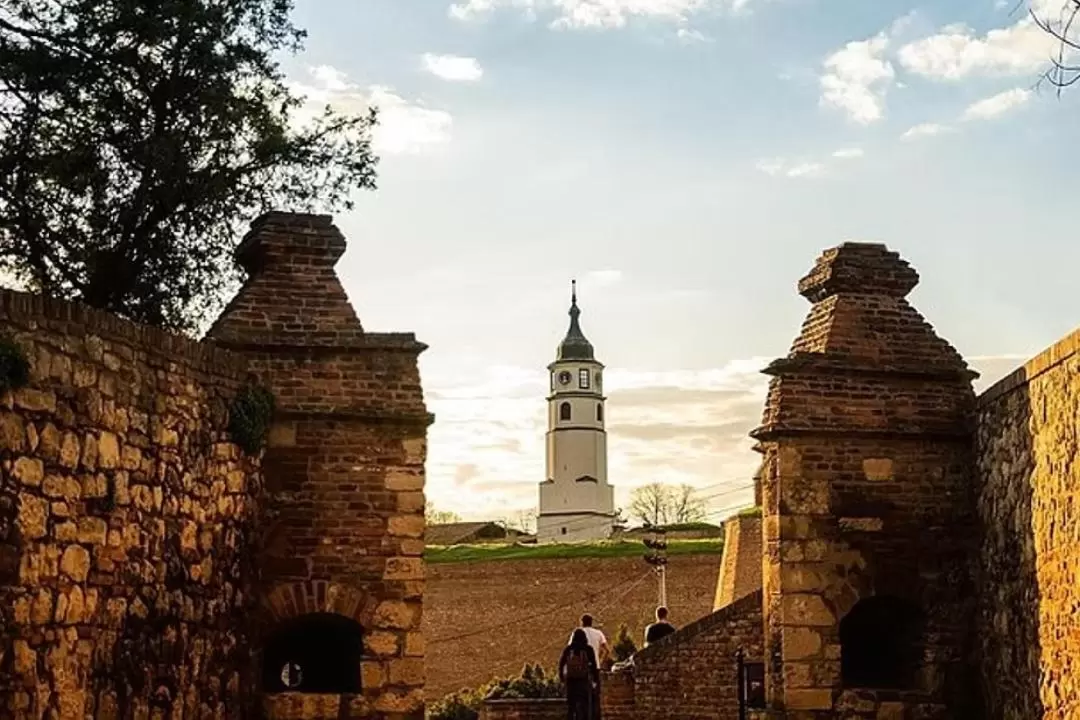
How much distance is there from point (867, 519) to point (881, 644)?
4.62 feet

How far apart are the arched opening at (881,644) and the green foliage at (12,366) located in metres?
7.47

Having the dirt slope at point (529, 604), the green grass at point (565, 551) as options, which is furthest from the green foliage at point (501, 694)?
the green grass at point (565, 551)

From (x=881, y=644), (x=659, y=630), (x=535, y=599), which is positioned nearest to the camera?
(x=881, y=644)

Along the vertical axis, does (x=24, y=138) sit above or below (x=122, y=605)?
above

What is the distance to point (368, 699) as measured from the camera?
39.3 feet

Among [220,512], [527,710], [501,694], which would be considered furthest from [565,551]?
[220,512]

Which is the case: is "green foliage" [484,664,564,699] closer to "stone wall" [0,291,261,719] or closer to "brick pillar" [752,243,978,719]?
"brick pillar" [752,243,978,719]

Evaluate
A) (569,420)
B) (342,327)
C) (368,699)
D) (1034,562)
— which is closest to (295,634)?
(368,699)

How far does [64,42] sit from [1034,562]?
9447mm

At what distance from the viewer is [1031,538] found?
1176cm

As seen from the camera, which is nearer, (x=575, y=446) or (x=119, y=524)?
(x=119, y=524)

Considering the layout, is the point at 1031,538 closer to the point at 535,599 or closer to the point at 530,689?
the point at 530,689

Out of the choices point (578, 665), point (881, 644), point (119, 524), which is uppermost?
point (119, 524)

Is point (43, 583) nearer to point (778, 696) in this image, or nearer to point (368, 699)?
point (368, 699)
